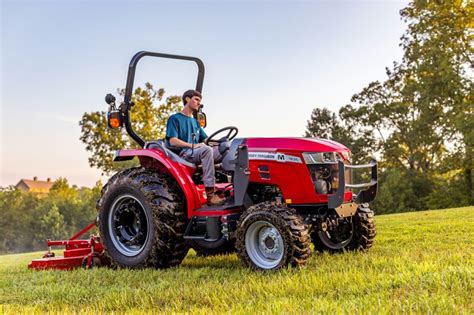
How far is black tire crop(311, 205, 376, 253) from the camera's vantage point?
21.9ft

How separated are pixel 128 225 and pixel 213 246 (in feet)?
4.59

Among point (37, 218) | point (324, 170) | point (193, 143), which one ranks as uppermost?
point (193, 143)

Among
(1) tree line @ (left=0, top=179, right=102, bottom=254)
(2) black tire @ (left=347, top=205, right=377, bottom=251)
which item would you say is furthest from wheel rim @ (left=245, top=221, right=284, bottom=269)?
(1) tree line @ (left=0, top=179, right=102, bottom=254)

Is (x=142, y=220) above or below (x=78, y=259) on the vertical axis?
above

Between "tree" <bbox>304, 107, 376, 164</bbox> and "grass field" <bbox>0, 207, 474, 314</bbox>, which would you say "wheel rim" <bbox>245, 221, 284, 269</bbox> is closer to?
"grass field" <bbox>0, 207, 474, 314</bbox>

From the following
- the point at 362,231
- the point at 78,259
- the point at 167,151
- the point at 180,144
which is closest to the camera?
the point at 180,144

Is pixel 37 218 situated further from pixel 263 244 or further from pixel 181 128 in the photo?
pixel 263 244

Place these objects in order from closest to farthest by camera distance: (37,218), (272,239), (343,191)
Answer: (343,191)
(272,239)
(37,218)

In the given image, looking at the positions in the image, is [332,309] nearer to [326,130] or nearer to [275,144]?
[275,144]

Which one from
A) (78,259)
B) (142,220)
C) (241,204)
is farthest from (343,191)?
(78,259)

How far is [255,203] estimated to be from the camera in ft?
20.3

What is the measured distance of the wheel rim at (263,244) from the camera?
18.2 feet

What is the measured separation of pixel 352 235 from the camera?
6738mm

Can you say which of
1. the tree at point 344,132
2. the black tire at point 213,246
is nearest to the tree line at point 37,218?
the tree at point 344,132
